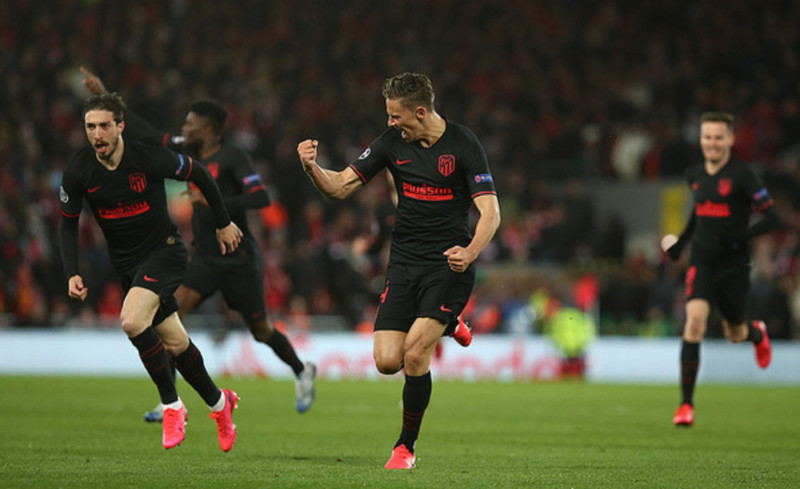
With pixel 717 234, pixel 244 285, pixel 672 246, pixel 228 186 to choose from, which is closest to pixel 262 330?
pixel 244 285

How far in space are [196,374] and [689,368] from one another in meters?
4.89

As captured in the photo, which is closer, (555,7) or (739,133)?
(739,133)

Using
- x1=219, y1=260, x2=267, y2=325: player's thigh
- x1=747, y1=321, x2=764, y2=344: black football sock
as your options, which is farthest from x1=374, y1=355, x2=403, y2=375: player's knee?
x1=747, y1=321, x2=764, y2=344: black football sock

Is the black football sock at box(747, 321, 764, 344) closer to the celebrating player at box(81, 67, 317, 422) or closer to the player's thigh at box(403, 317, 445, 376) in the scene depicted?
the celebrating player at box(81, 67, 317, 422)

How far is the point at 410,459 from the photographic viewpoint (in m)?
7.66

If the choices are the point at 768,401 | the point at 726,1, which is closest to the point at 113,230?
the point at 768,401

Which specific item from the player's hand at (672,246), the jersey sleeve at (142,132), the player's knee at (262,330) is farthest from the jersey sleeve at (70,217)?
the player's hand at (672,246)

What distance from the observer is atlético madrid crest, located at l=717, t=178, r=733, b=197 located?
37.1 ft

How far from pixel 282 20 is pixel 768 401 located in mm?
16285

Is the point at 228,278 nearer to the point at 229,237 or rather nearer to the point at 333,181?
the point at 229,237

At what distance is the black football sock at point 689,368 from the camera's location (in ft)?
36.4

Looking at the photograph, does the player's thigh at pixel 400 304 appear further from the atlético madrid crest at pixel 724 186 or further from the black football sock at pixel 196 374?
the atlético madrid crest at pixel 724 186

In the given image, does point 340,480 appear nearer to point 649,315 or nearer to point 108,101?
point 108,101

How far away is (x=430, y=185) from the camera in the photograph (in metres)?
7.86
